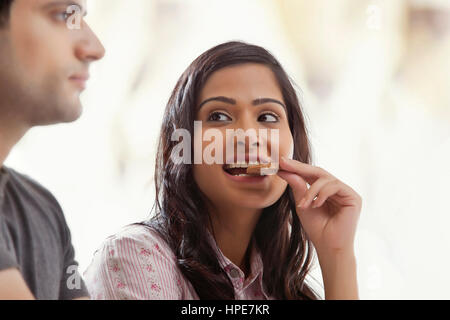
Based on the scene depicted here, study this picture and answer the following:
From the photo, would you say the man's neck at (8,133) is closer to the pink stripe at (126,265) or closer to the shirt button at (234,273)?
the pink stripe at (126,265)

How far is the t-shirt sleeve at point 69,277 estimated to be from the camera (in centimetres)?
83

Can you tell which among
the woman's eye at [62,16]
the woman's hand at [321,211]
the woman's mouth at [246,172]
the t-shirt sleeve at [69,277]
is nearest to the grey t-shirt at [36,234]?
the t-shirt sleeve at [69,277]

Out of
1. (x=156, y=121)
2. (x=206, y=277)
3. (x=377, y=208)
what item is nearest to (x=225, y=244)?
(x=206, y=277)

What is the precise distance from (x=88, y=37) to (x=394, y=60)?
37.2 inches

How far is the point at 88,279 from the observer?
0.98m

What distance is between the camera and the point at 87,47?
30.9 inches

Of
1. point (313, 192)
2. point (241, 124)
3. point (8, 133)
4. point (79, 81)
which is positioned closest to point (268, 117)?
point (241, 124)

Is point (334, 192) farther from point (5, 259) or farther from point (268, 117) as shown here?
point (5, 259)

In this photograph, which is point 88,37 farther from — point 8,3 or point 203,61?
point 203,61

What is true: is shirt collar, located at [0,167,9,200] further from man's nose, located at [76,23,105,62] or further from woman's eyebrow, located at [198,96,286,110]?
woman's eyebrow, located at [198,96,286,110]

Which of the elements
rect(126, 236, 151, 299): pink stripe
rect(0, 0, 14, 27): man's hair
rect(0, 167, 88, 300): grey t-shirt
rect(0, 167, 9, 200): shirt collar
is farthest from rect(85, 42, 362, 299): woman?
rect(0, 0, 14, 27): man's hair

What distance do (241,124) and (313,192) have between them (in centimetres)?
19

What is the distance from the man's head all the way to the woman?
1.07ft
